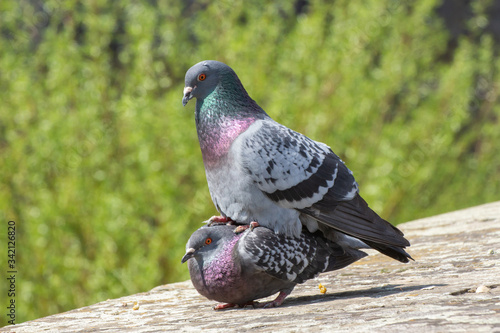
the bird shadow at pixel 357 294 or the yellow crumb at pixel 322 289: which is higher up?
the yellow crumb at pixel 322 289

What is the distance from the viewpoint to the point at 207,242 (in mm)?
2969

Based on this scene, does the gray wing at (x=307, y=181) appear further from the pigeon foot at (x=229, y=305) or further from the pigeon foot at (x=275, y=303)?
the pigeon foot at (x=229, y=305)

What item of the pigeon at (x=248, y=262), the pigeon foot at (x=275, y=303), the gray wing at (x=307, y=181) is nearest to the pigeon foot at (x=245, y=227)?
the pigeon at (x=248, y=262)

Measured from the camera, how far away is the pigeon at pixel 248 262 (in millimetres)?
2855

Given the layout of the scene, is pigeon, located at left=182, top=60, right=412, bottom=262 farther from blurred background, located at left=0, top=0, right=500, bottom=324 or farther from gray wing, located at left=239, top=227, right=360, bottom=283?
blurred background, located at left=0, top=0, right=500, bottom=324

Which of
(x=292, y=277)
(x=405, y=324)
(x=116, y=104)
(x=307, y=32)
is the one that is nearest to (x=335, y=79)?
(x=307, y=32)

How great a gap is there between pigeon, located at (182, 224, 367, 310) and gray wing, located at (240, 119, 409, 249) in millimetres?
167

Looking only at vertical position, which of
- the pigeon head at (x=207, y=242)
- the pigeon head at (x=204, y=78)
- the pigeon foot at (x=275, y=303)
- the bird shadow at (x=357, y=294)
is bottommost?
the bird shadow at (x=357, y=294)

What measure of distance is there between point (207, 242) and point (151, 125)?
269 centimetres

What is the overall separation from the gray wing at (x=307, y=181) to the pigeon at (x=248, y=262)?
0.17m

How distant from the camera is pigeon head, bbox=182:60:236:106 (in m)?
3.10

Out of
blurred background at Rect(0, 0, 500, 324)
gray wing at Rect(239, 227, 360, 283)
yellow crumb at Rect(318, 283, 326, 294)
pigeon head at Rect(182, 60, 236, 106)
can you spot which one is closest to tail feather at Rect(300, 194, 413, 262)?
gray wing at Rect(239, 227, 360, 283)

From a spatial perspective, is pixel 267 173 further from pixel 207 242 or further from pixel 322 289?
pixel 322 289

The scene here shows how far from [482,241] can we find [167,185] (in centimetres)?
242
